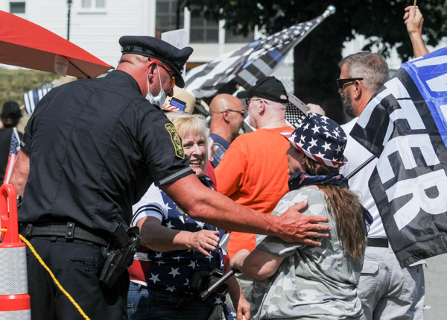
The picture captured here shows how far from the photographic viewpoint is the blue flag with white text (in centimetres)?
366

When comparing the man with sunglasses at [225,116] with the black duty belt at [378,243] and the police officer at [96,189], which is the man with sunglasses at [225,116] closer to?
the black duty belt at [378,243]

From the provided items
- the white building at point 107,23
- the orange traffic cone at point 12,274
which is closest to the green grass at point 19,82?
the white building at point 107,23

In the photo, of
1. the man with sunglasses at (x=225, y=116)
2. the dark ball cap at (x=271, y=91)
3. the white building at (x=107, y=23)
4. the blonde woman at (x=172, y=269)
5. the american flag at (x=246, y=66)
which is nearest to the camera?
the blonde woman at (x=172, y=269)

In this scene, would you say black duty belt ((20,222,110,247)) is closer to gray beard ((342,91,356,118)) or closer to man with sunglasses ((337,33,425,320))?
man with sunglasses ((337,33,425,320))

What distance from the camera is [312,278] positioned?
3.61 meters

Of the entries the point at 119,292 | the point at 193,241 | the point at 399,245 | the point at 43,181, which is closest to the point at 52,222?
the point at 43,181

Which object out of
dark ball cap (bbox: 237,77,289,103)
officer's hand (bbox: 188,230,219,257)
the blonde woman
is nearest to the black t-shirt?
officer's hand (bbox: 188,230,219,257)

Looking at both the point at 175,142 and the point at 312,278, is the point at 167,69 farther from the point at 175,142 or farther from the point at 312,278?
the point at 312,278

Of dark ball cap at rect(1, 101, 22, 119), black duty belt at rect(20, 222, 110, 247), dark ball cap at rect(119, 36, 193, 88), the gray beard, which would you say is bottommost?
dark ball cap at rect(1, 101, 22, 119)

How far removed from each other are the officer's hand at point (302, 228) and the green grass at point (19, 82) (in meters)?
22.9

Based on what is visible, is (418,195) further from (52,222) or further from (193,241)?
(52,222)

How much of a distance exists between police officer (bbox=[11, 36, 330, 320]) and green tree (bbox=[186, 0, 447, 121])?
39.2ft

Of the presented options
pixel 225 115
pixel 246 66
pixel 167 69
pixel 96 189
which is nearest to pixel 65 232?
pixel 96 189

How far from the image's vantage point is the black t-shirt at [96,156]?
11.2 feet
